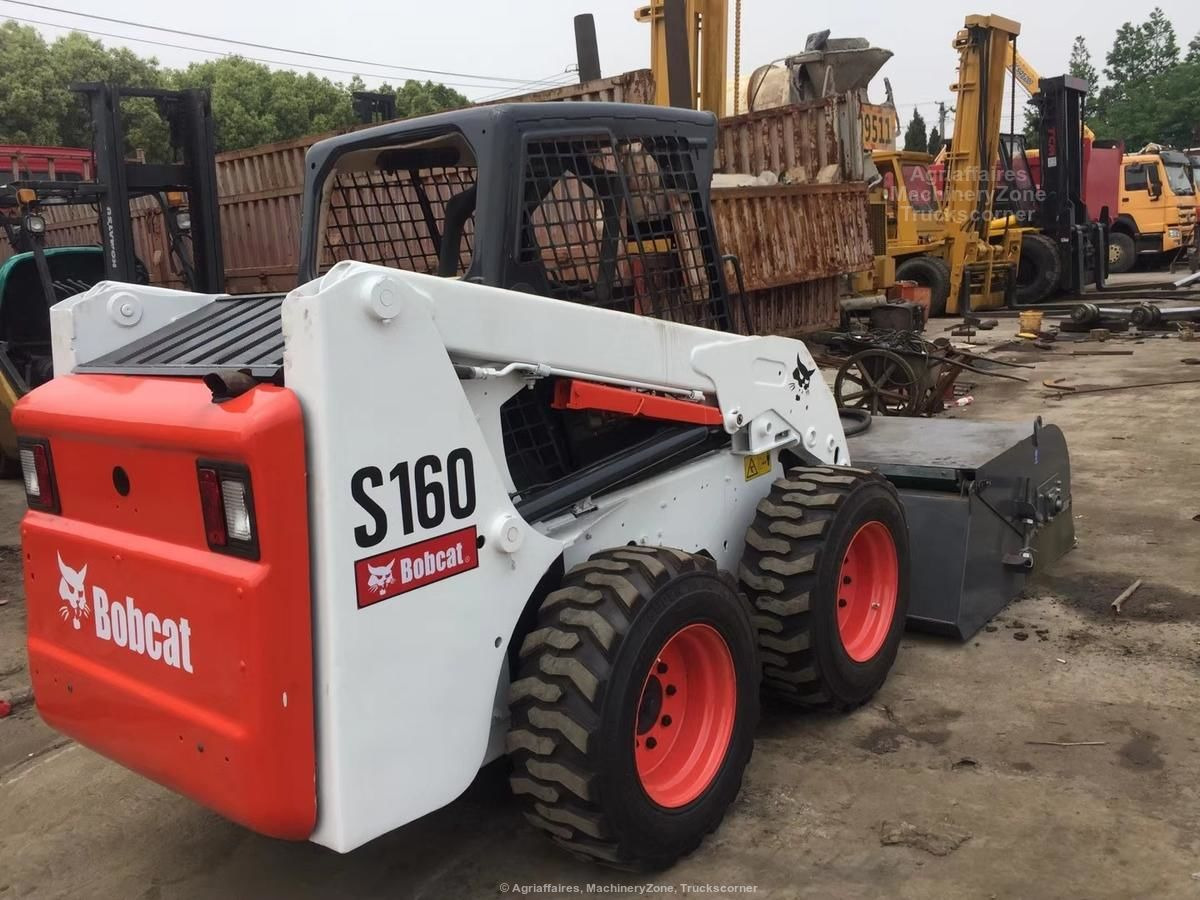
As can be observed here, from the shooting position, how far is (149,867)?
3.06 meters

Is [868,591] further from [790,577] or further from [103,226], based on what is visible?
[103,226]

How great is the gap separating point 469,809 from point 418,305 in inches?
65.5

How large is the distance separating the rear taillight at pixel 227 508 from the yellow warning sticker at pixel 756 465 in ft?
6.07

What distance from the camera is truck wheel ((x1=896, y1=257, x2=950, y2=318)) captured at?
1670 cm

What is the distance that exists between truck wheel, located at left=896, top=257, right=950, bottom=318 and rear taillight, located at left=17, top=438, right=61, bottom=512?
15.5 metres

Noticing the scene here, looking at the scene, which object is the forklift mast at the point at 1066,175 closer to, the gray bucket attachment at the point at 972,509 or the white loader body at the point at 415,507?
the gray bucket attachment at the point at 972,509

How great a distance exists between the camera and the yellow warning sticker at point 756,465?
3605 millimetres

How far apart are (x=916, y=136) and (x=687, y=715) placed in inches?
2396

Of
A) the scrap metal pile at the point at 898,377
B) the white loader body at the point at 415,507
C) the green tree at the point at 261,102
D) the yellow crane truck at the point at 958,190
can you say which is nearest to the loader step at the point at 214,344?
the white loader body at the point at 415,507

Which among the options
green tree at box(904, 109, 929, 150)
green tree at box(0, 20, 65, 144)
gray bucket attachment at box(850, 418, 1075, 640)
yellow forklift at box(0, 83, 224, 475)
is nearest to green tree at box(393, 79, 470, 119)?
green tree at box(0, 20, 65, 144)

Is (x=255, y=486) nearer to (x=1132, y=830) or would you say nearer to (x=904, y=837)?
(x=904, y=837)

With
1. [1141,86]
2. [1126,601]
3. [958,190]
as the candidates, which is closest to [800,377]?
[1126,601]

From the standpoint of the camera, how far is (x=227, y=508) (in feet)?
7.30

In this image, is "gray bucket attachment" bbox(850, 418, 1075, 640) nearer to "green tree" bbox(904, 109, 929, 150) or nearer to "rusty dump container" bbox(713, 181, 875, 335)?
"rusty dump container" bbox(713, 181, 875, 335)
